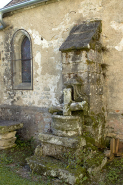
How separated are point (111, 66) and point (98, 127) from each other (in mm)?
1546

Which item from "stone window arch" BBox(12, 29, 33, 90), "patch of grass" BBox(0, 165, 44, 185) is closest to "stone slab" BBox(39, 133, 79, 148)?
"patch of grass" BBox(0, 165, 44, 185)

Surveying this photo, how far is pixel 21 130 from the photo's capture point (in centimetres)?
619

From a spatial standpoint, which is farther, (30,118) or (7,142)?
(30,118)

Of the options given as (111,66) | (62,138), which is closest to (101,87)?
(111,66)

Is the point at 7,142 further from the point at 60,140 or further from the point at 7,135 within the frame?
the point at 60,140

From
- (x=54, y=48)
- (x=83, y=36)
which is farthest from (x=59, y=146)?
(x=54, y=48)

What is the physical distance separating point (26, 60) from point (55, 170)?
384cm

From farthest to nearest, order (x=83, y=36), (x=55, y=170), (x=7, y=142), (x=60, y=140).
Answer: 1. (x=7, y=142)
2. (x=83, y=36)
3. (x=60, y=140)
4. (x=55, y=170)

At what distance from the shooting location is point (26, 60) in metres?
6.30

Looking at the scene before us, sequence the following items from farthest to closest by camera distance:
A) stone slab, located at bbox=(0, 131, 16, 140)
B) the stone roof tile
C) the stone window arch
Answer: the stone window arch, stone slab, located at bbox=(0, 131, 16, 140), the stone roof tile

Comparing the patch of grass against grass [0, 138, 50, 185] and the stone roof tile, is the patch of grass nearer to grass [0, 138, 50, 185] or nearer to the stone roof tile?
grass [0, 138, 50, 185]

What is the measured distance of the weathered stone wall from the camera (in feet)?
15.1

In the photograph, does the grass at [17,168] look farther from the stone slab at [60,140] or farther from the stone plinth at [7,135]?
the stone slab at [60,140]

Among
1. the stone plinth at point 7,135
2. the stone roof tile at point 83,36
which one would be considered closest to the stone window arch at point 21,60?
the stone plinth at point 7,135
